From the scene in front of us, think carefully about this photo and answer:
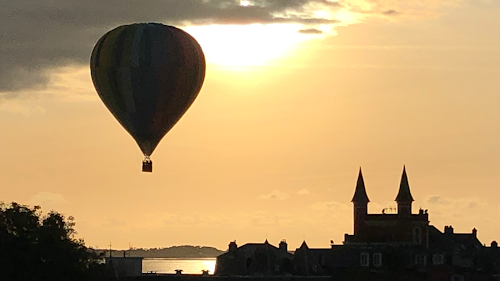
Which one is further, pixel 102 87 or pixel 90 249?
pixel 90 249

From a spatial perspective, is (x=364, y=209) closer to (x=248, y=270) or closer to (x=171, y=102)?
(x=248, y=270)

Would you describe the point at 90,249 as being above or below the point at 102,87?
below

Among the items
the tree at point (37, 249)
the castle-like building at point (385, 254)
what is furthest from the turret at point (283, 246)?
the tree at point (37, 249)

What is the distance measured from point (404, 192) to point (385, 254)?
14.1 metres

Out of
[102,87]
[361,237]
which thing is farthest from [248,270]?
[102,87]

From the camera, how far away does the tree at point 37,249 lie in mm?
87375

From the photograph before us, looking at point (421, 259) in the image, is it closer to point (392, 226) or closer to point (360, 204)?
point (392, 226)

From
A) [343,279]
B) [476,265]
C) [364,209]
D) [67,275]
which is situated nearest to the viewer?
[67,275]

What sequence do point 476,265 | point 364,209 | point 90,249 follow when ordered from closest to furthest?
1. point 90,249
2. point 476,265
3. point 364,209

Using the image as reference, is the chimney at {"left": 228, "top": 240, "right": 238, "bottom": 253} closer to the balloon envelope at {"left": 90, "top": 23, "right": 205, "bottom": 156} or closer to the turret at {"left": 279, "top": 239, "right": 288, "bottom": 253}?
the turret at {"left": 279, "top": 239, "right": 288, "bottom": 253}

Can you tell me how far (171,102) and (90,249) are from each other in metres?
12.9

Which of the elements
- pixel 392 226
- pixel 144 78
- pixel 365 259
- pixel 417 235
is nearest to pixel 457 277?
pixel 365 259

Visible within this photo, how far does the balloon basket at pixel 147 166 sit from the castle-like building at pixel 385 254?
4954 cm

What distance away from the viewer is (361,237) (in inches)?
6097
